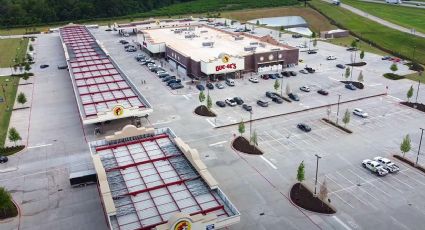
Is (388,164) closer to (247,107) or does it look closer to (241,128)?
(241,128)

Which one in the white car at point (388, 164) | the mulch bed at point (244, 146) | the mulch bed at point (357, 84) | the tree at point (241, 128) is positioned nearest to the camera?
the white car at point (388, 164)

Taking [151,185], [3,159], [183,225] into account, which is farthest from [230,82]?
[183,225]

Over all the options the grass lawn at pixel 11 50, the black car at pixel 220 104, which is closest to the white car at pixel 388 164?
the black car at pixel 220 104

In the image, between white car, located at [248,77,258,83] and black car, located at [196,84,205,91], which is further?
white car, located at [248,77,258,83]

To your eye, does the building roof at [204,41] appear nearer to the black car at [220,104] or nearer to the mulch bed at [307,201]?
the black car at [220,104]

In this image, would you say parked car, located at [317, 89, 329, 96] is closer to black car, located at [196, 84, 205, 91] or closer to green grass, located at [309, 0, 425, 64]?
black car, located at [196, 84, 205, 91]

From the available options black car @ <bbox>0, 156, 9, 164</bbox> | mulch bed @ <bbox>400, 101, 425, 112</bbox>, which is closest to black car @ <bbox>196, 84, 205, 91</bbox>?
mulch bed @ <bbox>400, 101, 425, 112</bbox>
